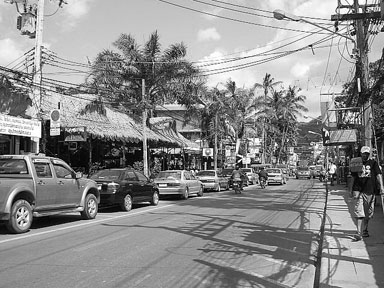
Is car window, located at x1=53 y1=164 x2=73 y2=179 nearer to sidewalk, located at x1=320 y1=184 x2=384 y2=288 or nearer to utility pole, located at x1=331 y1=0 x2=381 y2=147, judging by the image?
sidewalk, located at x1=320 y1=184 x2=384 y2=288

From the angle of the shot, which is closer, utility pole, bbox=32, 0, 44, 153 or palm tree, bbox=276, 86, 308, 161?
utility pole, bbox=32, 0, 44, 153

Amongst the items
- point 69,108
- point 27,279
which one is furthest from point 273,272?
point 69,108

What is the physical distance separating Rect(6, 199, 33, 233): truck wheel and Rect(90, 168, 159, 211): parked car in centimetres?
452

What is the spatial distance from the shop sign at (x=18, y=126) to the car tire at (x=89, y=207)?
4.88 m

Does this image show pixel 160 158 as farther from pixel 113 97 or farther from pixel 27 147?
pixel 27 147

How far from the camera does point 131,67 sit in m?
26.8

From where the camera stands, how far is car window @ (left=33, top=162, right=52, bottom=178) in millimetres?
11073

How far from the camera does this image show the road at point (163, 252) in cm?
620

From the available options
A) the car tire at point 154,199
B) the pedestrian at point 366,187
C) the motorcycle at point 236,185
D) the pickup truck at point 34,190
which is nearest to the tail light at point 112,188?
the pickup truck at point 34,190

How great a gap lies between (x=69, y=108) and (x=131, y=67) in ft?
15.8

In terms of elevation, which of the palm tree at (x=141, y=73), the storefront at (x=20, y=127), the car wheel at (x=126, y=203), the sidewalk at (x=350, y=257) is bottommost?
the sidewalk at (x=350, y=257)

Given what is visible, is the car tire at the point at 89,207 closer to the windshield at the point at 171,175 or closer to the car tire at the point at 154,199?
the car tire at the point at 154,199

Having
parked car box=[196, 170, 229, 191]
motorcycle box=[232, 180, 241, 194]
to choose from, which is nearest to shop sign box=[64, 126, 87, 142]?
motorcycle box=[232, 180, 241, 194]

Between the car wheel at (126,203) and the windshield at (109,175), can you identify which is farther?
the windshield at (109,175)
